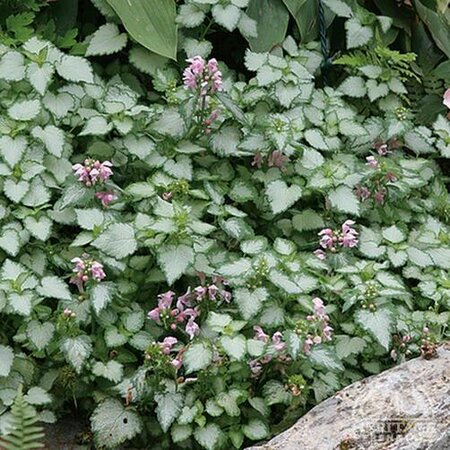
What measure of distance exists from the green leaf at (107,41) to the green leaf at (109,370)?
1268mm

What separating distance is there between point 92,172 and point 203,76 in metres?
0.45

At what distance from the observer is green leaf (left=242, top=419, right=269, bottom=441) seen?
262cm

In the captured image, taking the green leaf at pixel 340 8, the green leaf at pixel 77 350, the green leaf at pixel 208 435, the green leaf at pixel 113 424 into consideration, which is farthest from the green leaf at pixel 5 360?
the green leaf at pixel 340 8

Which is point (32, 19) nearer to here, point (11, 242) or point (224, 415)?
point (11, 242)

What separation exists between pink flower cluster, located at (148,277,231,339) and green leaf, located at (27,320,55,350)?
0.87 ft

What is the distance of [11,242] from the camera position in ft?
9.16

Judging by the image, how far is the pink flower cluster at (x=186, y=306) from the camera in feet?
8.98

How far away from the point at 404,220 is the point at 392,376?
89cm

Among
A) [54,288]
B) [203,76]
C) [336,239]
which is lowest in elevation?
[336,239]

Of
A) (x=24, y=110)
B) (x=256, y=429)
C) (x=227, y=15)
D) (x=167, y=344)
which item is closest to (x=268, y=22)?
(x=227, y=15)

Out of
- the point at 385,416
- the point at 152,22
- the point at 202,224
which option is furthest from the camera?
the point at 152,22

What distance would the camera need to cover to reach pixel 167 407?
2.57 meters

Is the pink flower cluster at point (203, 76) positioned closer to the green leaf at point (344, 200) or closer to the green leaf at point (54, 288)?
the green leaf at point (344, 200)

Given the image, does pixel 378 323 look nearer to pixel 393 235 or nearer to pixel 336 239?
pixel 336 239
